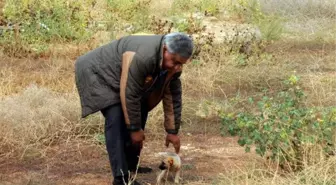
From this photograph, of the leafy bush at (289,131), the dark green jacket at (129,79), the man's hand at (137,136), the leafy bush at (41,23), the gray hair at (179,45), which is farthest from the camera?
the leafy bush at (41,23)

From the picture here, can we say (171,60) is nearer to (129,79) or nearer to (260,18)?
(129,79)

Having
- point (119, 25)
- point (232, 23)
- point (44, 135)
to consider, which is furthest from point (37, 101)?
point (232, 23)

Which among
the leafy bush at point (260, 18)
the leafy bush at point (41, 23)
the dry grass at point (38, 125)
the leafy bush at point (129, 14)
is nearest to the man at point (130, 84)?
the dry grass at point (38, 125)

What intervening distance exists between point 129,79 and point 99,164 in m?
1.63

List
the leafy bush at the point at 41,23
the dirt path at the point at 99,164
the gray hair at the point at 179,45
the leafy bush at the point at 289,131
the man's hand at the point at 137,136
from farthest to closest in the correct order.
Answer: the leafy bush at the point at 41,23 → the dirt path at the point at 99,164 → the leafy bush at the point at 289,131 → the man's hand at the point at 137,136 → the gray hair at the point at 179,45

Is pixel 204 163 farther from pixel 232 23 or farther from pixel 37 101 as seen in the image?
pixel 232 23

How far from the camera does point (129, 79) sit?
5.09m

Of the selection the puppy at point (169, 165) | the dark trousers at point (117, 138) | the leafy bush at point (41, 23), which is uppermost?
the dark trousers at point (117, 138)

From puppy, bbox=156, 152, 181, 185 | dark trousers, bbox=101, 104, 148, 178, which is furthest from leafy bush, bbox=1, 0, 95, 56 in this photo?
dark trousers, bbox=101, 104, 148, 178

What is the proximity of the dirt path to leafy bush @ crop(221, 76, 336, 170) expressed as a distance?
38 centimetres

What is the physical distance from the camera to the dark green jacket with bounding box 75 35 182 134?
508cm

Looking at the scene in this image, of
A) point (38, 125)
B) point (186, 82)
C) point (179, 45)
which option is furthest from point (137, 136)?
point (186, 82)

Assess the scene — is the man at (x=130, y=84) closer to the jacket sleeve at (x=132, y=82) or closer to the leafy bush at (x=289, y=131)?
the jacket sleeve at (x=132, y=82)

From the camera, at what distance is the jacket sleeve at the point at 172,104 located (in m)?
5.52
